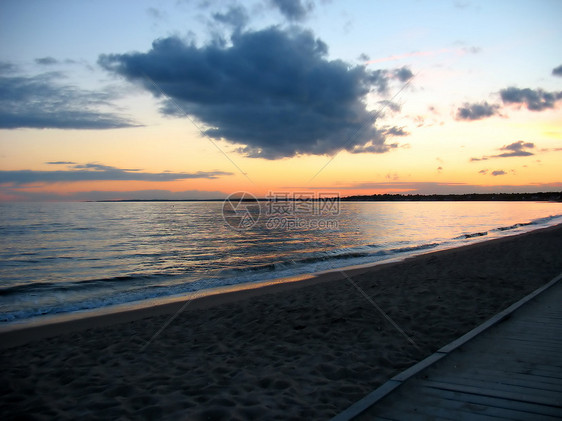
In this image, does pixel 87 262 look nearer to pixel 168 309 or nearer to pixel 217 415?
pixel 168 309

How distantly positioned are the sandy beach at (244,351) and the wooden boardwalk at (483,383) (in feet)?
2.41

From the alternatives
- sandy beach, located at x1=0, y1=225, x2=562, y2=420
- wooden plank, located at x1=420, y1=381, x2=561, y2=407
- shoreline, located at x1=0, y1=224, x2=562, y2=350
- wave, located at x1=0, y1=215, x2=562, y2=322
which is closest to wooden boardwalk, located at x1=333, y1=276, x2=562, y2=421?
wooden plank, located at x1=420, y1=381, x2=561, y2=407

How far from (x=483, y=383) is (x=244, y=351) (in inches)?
148

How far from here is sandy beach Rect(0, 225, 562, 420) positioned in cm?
456

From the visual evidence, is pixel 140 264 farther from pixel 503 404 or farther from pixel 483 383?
pixel 503 404

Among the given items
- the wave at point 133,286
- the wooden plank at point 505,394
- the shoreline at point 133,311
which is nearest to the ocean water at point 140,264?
the wave at point 133,286

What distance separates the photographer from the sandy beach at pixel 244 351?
4.56 meters

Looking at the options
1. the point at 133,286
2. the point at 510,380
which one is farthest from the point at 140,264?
the point at 510,380

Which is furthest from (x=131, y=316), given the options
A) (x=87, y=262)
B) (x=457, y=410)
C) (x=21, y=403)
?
(x=87, y=262)

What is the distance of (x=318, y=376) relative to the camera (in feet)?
17.1

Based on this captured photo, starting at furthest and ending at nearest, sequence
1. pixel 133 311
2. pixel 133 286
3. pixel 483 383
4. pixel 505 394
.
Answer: pixel 133 286 → pixel 133 311 → pixel 483 383 → pixel 505 394

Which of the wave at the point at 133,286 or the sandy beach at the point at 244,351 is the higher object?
the sandy beach at the point at 244,351

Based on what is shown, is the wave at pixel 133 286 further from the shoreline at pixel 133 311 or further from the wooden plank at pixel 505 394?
the wooden plank at pixel 505 394

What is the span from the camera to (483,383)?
415cm
